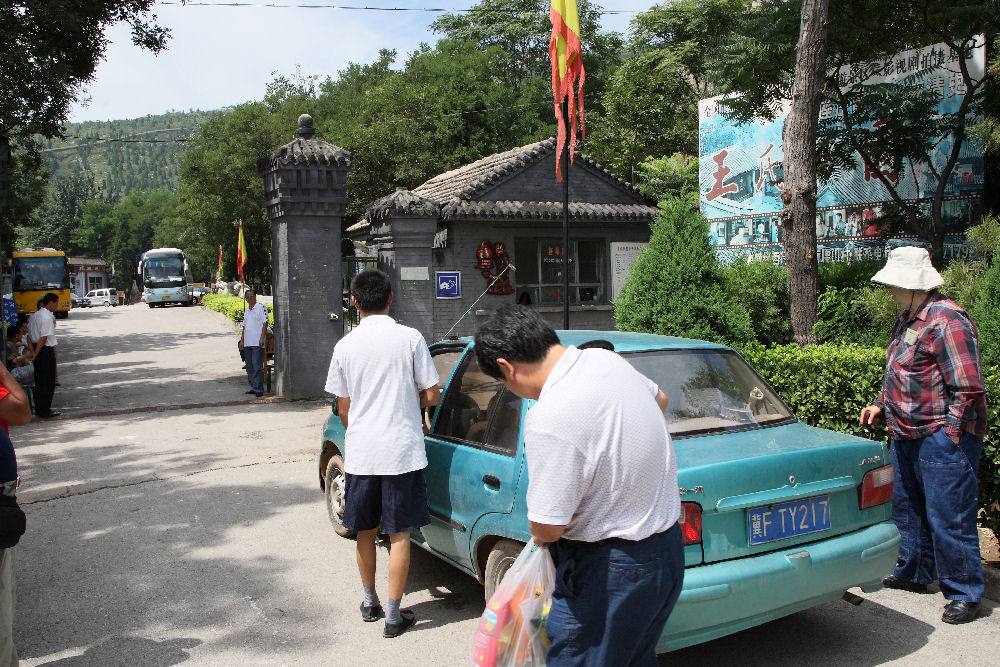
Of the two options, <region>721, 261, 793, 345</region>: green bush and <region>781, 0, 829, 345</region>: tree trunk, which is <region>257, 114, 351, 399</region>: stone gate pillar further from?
<region>781, 0, 829, 345</region>: tree trunk

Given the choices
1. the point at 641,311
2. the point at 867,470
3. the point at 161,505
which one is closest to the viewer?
the point at 867,470

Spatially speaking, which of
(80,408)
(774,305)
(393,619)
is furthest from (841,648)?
(80,408)

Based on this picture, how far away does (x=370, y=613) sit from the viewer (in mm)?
4434

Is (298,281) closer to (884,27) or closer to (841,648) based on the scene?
(884,27)

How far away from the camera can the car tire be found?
380 cm

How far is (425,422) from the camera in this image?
4910mm

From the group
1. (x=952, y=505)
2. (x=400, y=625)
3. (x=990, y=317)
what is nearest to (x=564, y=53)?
(x=990, y=317)

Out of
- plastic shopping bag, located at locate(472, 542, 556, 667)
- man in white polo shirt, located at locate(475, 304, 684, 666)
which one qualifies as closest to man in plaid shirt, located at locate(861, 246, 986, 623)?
man in white polo shirt, located at locate(475, 304, 684, 666)

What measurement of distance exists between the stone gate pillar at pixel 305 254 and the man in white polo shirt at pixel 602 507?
1001 centimetres

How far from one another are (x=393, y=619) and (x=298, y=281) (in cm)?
834

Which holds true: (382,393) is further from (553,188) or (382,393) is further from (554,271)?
(553,188)

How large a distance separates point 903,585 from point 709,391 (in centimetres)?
183

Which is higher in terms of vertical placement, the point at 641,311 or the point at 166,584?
the point at 641,311

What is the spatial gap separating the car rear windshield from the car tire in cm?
97
